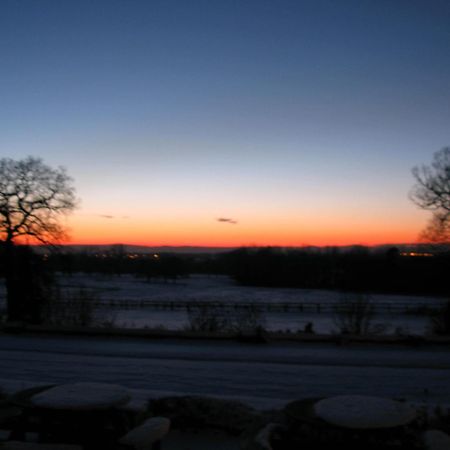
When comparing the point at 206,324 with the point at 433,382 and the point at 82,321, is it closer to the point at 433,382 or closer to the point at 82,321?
the point at 82,321

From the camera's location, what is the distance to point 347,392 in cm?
833

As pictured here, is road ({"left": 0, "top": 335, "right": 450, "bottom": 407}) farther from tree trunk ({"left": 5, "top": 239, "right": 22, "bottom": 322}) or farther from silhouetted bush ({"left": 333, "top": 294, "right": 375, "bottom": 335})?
tree trunk ({"left": 5, "top": 239, "right": 22, "bottom": 322})

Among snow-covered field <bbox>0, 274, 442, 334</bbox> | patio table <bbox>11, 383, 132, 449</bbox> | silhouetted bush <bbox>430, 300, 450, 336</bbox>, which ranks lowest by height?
snow-covered field <bbox>0, 274, 442, 334</bbox>

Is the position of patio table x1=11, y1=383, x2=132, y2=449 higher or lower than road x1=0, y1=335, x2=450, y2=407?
A: higher

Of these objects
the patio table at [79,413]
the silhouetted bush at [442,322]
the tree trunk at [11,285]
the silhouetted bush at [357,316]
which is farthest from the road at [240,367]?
the tree trunk at [11,285]

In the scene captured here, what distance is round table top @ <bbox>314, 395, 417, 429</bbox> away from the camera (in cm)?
394

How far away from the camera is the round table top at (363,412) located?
3943 millimetres

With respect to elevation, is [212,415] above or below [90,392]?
below

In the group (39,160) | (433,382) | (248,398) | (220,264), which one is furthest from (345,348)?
(220,264)

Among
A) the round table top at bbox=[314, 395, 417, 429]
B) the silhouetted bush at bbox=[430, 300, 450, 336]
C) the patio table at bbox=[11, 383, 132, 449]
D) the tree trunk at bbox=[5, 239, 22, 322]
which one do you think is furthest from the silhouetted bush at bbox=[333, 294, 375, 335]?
the patio table at bbox=[11, 383, 132, 449]

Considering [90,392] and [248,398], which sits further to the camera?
[248,398]

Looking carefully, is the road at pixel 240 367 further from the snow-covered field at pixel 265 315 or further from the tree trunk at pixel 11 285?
the tree trunk at pixel 11 285

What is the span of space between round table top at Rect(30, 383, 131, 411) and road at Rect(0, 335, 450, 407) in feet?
8.91

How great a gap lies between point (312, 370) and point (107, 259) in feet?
388
